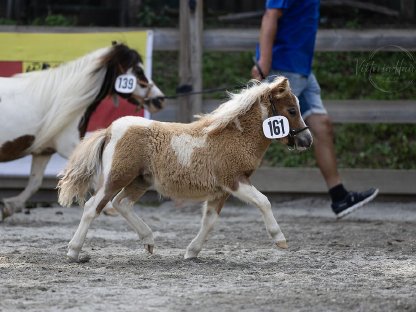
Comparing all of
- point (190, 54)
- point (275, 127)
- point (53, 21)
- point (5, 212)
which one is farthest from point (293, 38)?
point (53, 21)

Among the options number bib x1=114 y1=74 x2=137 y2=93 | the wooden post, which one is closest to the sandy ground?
number bib x1=114 y1=74 x2=137 y2=93

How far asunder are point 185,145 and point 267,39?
2.06m

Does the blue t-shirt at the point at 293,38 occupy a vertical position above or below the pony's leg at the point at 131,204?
above

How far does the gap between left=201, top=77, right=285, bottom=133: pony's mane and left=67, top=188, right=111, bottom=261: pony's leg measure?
74 cm

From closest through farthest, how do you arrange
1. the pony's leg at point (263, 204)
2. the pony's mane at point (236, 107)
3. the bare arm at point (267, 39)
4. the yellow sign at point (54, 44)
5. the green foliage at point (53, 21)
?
the pony's leg at point (263, 204) < the pony's mane at point (236, 107) < the bare arm at point (267, 39) < the yellow sign at point (54, 44) < the green foliage at point (53, 21)

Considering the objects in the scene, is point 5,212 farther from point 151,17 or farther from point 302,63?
point 151,17

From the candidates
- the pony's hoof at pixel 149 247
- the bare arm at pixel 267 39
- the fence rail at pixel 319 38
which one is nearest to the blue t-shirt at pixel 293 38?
the bare arm at pixel 267 39

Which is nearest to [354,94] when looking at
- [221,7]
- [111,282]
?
[221,7]

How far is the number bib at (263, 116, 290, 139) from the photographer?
570 cm

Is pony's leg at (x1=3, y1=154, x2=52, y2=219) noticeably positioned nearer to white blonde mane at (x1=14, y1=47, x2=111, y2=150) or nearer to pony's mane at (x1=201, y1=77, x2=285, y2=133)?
white blonde mane at (x1=14, y1=47, x2=111, y2=150)

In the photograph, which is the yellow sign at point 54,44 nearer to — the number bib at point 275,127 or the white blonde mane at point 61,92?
the white blonde mane at point 61,92

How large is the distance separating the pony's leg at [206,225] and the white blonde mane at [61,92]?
2.27 metres

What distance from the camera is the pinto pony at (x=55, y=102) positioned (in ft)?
25.4

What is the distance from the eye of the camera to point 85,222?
18.7 feet
